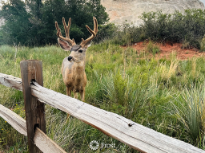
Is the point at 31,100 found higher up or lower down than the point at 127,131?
lower down

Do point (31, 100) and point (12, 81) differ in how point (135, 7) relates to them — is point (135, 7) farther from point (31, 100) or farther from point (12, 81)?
point (31, 100)

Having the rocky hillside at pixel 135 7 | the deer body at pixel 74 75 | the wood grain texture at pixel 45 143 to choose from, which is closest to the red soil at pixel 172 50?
the deer body at pixel 74 75

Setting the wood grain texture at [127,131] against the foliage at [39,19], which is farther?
the foliage at [39,19]

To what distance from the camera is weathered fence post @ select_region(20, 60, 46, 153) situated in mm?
1959

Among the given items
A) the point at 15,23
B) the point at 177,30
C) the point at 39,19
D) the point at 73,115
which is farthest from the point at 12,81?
the point at 39,19

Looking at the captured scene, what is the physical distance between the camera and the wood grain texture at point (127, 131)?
2.98ft

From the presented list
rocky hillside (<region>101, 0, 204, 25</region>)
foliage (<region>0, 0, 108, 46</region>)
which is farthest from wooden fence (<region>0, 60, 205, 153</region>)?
rocky hillside (<region>101, 0, 204, 25</region>)

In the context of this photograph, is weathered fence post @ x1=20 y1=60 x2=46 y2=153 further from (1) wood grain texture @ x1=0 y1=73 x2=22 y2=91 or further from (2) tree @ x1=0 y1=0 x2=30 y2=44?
(2) tree @ x1=0 y1=0 x2=30 y2=44

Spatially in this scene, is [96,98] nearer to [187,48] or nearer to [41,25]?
[187,48]

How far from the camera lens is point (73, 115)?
1484 mm

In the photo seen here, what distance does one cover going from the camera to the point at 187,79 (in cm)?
459

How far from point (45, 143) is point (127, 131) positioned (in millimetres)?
1201

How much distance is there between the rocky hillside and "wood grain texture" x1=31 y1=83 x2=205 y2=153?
31919 mm

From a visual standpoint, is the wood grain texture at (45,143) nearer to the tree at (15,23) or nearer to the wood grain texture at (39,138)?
the wood grain texture at (39,138)
